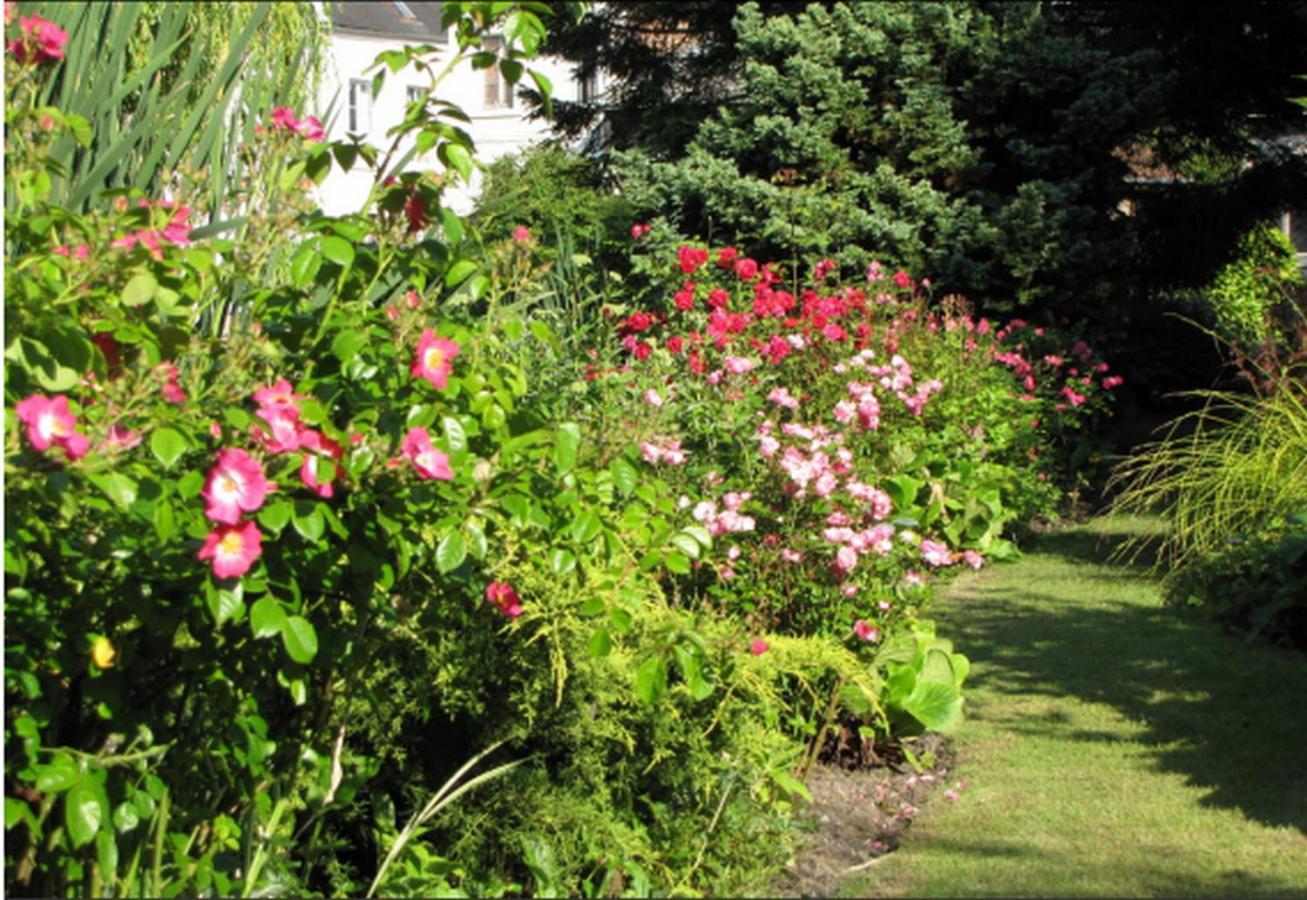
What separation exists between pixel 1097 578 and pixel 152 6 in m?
5.27

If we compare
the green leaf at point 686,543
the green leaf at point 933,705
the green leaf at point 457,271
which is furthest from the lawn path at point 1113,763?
the green leaf at point 457,271

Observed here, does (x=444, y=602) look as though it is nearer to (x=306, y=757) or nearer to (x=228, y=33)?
(x=306, y=757)

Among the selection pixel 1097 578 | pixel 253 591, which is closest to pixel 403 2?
pixel 1097 578

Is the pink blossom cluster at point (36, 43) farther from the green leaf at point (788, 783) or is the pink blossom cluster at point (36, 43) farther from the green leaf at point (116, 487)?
the green leaf at point (788, 783)

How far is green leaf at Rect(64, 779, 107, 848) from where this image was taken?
2369 millimetres

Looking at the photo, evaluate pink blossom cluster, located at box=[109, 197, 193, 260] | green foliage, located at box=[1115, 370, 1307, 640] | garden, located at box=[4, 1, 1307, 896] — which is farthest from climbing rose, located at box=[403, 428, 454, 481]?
green foliage, located at box=[1115, 370, 1307, 640]

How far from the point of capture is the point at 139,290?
2516 millimetres

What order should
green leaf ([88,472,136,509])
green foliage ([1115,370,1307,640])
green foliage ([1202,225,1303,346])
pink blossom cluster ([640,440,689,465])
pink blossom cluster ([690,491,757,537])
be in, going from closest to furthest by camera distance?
green leaf ([88,472,136,509]) < pink blossom cluster ([640,440,689,465]) < pink blossom cluster ([690,491,757,537]) < green foliage ([1115,370,1307,640]) < green foliage ([1202,225,1303,346])

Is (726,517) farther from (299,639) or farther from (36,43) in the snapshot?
(36,43)

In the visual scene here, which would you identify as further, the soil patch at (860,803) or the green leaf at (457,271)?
the soil patch at (860,803)

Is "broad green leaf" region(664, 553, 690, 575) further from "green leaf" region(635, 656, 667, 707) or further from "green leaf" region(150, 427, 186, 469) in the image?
"green leaf" region(150, 427, 186, 469)

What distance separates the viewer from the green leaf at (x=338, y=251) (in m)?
2.72

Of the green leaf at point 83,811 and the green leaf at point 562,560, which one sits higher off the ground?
the green leaf at point 562,560

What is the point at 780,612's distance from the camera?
502 cm
